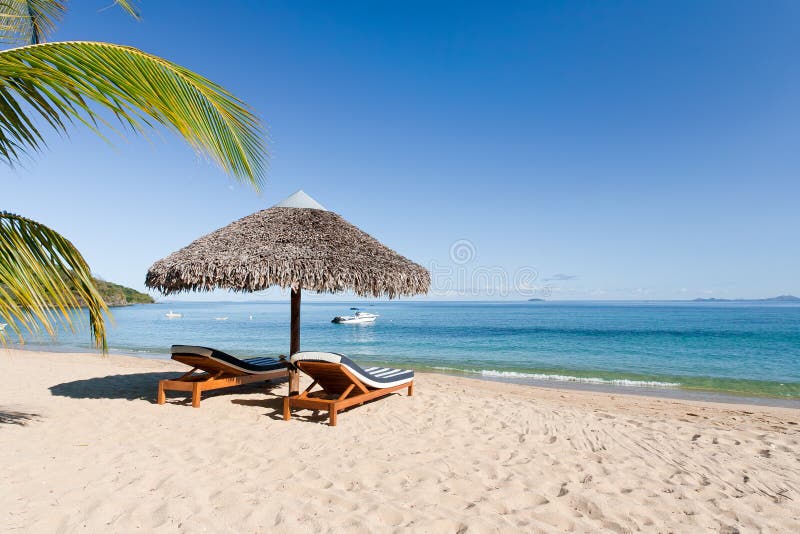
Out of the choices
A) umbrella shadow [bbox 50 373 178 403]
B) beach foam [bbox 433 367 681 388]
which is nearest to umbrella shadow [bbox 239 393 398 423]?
umbrella shadow [bbox 50 373 178 403]

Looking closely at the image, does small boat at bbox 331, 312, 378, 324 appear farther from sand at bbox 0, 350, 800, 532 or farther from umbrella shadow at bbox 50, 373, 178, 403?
sand at bbox 0, 350, 800, 532

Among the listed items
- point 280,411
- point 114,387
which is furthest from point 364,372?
point 114,387

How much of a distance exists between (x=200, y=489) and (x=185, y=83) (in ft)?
8.98

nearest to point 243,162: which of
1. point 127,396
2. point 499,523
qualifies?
point 499,523

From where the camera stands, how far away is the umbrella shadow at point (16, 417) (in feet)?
15.7

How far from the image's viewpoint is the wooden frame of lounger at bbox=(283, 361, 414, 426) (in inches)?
198

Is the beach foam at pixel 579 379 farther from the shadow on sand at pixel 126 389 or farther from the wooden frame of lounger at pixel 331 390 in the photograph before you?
the wooden frame of lounger at pixel 331 390

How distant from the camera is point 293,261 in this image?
546cm

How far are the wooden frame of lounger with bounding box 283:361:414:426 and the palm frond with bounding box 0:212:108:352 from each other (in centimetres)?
309

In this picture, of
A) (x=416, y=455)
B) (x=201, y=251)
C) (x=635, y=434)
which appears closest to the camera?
(x=416, y=455)

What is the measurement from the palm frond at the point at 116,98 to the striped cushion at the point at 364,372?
324cm

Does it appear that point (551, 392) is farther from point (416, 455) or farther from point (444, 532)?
point (444, 532)

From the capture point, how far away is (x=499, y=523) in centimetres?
276

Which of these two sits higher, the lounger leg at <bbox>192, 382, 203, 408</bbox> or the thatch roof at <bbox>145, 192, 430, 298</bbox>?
the thatch roof at <bbox>145, 192, 430, 298</bbox>
